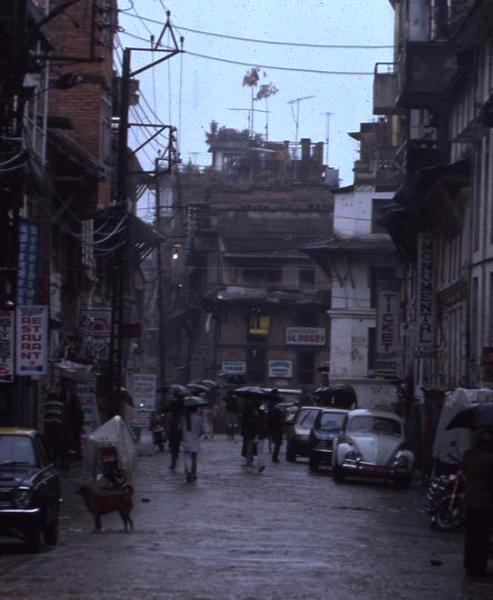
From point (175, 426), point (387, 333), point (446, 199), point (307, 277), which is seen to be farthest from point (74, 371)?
point (307, 277)

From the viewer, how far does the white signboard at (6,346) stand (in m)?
29.9

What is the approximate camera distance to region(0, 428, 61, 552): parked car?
2000cm

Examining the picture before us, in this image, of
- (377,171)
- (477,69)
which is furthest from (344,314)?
(477,69)

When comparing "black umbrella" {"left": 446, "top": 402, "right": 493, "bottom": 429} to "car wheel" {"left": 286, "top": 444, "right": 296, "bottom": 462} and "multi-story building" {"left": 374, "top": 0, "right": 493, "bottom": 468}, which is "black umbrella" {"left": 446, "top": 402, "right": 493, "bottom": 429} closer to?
"multi-story building" {"left": 374, "top": 0, "right": 493, "bottom": 468}

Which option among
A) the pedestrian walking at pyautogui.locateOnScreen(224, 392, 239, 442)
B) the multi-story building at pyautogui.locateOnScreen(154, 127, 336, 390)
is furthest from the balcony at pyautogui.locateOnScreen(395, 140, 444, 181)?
the multi-story building at pyautogui.locateOnScreen(154, 127, 336, 390)

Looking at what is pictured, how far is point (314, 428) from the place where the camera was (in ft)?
156

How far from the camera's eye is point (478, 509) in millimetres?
18844

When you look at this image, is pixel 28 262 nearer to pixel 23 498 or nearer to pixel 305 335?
pixel 23 498

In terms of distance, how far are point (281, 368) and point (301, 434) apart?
4566cm

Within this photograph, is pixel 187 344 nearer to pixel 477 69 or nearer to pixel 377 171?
pixel 377 171

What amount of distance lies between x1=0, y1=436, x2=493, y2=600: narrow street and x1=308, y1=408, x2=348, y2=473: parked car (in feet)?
34.1

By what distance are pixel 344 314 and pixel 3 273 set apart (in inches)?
2334

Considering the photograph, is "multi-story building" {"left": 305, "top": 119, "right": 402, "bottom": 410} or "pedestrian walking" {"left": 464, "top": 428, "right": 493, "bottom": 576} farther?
"multi-story building" {"left": 305, "top": 119, "right": 402, "bottom": 410}

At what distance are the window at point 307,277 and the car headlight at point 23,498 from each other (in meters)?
79.0
